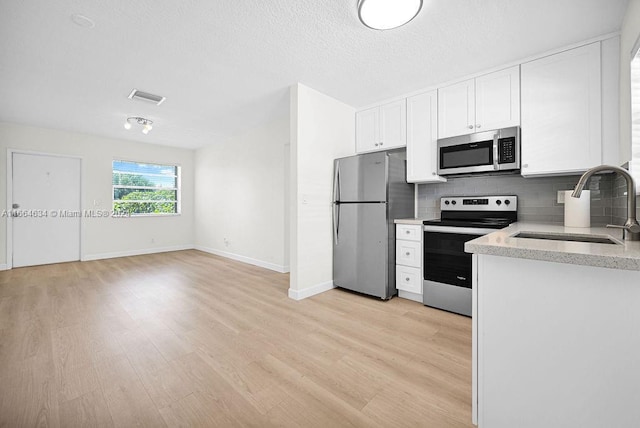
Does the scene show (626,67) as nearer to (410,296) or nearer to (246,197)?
(410,296)

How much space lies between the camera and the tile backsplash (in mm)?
2311

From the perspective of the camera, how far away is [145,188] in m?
5.92

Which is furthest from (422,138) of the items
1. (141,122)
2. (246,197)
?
(141,122)

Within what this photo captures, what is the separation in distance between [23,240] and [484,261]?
672cm

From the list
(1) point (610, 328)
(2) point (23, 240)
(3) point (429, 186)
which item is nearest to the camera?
(1) point (610, 328)

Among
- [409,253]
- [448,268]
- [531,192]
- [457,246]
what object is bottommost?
[448,268]

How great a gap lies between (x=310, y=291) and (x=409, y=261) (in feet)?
3.88

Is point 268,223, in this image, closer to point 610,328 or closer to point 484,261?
point 484,261

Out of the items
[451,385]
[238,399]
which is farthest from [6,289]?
[451,385]

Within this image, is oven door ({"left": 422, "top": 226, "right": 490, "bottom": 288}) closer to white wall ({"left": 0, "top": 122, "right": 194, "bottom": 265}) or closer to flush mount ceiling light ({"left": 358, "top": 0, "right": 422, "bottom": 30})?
flush mount ceiling light ({"left": 358, "top": 0, "right": 422, "bottom": 30})

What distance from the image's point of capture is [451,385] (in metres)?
1.56

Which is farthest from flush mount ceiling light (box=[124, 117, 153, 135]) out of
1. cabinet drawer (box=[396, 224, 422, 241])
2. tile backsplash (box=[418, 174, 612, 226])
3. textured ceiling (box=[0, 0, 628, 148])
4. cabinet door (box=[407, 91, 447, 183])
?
tile backsplash (box=[418, 174, 612, 226])

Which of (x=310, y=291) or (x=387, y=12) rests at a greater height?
(x=387, y=12)

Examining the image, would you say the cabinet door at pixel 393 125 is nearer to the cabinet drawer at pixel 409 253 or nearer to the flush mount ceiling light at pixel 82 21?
the cabinet drawer at pixel 409 253
